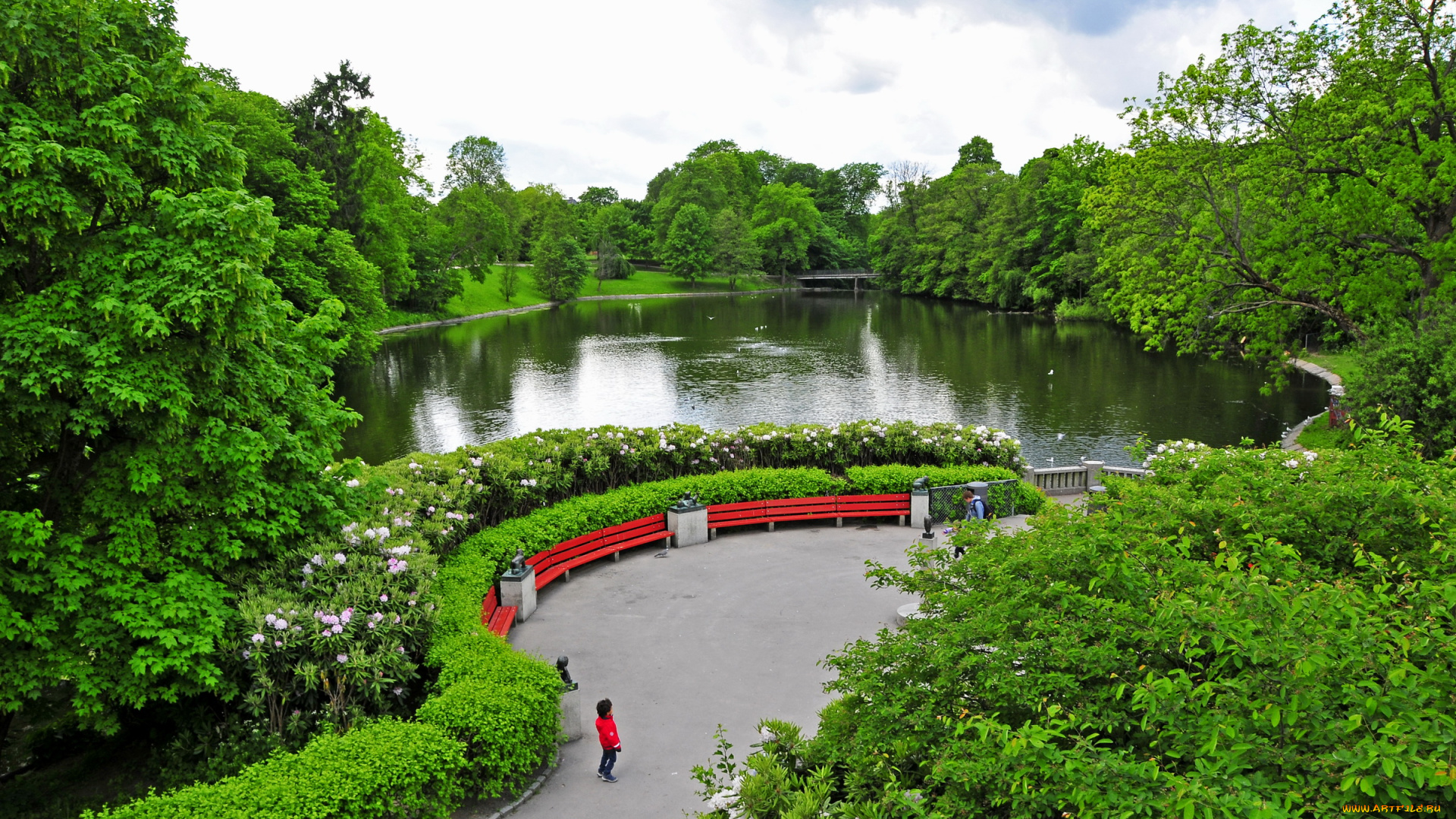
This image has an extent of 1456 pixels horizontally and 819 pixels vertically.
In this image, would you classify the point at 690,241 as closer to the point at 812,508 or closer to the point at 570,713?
the point at 812,508

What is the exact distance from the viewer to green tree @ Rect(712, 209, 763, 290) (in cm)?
10406

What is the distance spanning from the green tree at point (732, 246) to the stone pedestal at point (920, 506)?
3540 inches

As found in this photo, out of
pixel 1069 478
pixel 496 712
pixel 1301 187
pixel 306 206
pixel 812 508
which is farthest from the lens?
pixel 306 206

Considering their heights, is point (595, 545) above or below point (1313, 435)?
above

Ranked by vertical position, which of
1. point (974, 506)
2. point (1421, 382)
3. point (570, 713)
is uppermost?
point (1421, 382)

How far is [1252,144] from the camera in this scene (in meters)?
26.0

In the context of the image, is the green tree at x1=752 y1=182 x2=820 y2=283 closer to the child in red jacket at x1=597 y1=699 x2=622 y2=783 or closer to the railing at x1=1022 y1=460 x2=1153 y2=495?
the railing at x1=1022 y1=460 x2=1153 y2=495

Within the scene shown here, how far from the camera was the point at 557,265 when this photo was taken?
88.4 metres

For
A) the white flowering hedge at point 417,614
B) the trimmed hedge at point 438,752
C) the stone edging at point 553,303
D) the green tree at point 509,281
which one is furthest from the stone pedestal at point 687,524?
the green tree at point 509,281

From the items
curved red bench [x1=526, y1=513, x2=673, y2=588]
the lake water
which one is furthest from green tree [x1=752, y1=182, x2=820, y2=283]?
curved red bench [x1=526, y1=513, x2=673, y2=588]

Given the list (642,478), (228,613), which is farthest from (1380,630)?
(642,478)

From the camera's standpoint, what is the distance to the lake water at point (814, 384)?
1270 inches

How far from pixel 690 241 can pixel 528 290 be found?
23.7 meters

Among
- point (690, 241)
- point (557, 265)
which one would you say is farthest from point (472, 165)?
point (690, 241)
